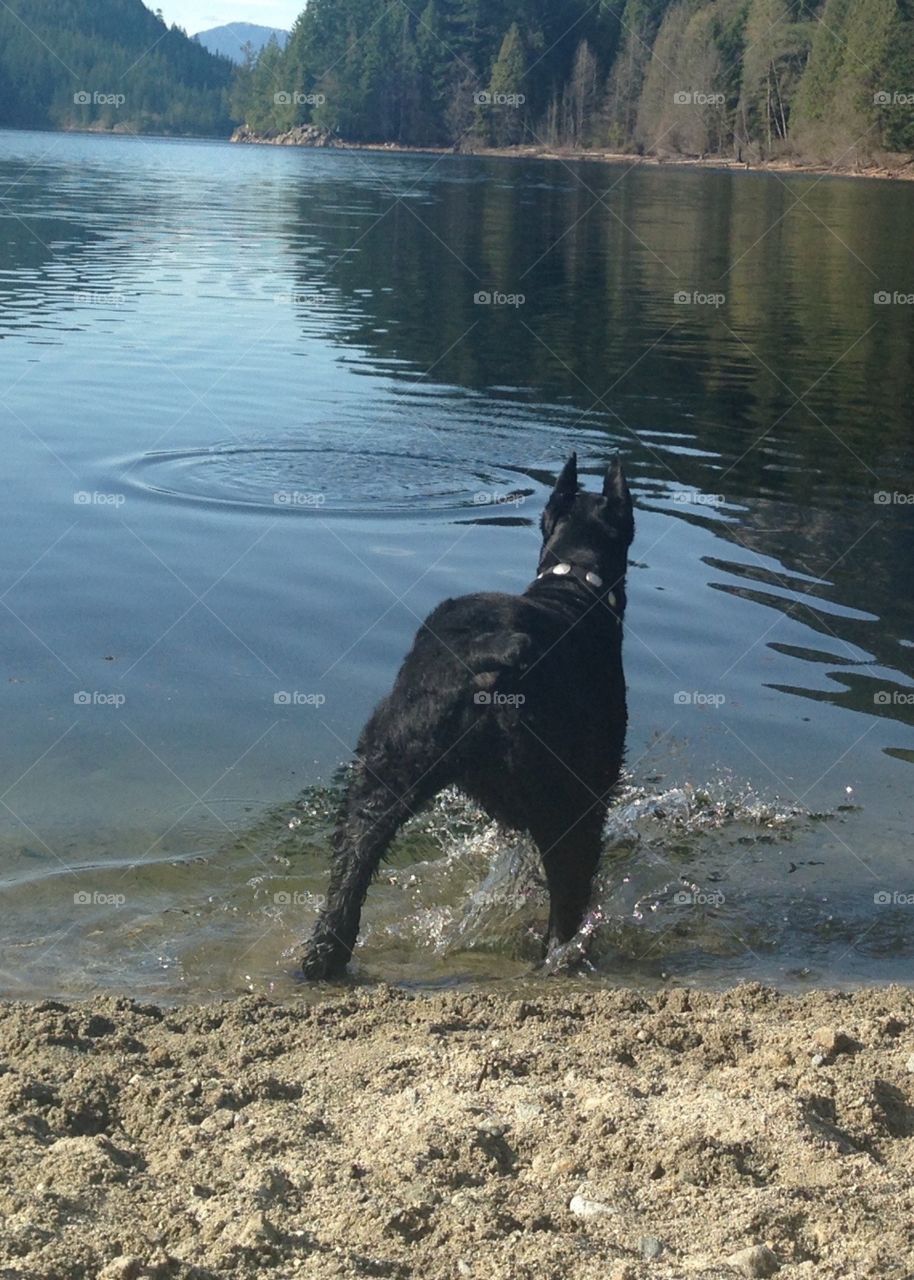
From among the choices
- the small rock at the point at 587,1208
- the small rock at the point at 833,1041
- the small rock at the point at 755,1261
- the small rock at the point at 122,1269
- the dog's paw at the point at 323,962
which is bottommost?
the dog's paw at the point at 323,962

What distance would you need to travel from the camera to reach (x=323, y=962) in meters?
5.39

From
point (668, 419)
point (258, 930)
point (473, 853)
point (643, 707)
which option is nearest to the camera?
point (258, 930)

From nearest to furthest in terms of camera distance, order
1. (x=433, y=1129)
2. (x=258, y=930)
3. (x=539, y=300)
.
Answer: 1. (x=433, y=1129)
2. (x=258, y=930)
3. (x=539, y=300)

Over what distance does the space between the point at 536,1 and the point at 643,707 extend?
104210 millimetres

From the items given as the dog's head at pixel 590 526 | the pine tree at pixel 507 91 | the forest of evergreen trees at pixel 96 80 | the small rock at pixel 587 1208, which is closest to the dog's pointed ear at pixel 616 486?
the dog's head at pixel 590 526

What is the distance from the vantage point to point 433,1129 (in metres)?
3.75

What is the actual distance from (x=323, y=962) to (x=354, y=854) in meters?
0.47

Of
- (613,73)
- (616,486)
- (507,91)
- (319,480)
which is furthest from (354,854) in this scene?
(613,73)

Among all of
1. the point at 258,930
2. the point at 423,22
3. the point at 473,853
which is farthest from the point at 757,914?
the point at 423,22

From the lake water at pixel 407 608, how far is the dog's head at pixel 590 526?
1284mm

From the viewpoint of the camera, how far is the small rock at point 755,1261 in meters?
3.16

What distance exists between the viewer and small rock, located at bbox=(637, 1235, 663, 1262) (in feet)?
10.6

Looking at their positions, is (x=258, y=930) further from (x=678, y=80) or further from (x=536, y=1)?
(x=536, y=1)

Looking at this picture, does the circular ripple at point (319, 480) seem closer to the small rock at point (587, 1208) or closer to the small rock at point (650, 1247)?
the small rock at point (587, 1208)
